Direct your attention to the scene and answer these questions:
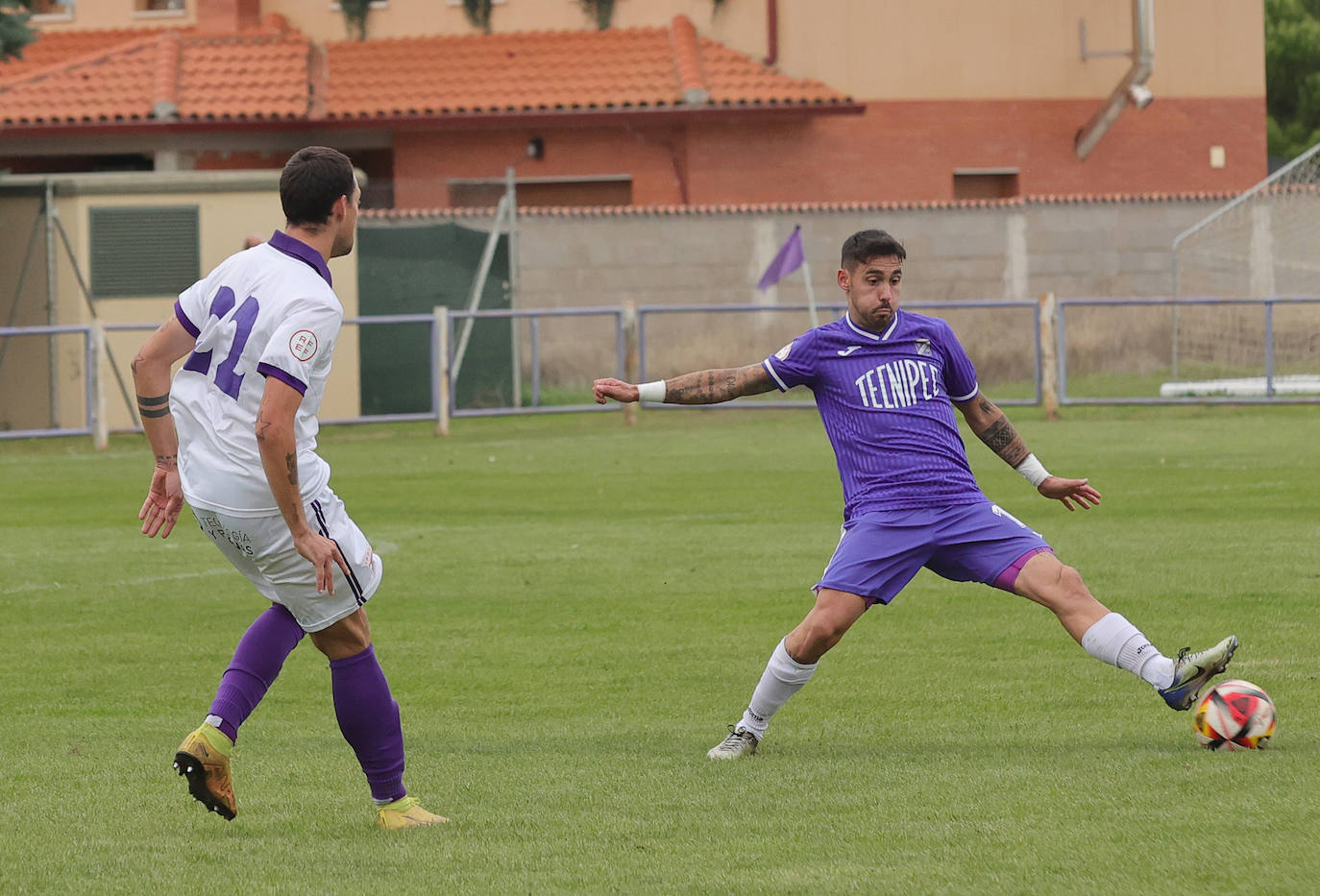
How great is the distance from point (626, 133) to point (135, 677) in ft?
71.1

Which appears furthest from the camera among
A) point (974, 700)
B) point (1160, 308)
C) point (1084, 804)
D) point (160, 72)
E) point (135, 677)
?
point (160, 72)

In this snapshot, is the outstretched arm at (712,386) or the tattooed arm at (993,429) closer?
the outstretched arm at (712,386)

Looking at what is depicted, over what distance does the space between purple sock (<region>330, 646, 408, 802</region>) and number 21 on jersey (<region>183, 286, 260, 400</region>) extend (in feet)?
2.79

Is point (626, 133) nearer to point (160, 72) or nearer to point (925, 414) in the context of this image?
point (160, 72)

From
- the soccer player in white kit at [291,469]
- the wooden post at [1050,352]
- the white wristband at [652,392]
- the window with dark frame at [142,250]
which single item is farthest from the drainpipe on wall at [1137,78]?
the soccer player in white kit at [291,469]

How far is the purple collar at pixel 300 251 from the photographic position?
201 inches

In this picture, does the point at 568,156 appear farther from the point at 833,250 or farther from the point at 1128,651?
the point at 1128,651

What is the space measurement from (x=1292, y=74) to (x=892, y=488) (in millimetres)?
36857

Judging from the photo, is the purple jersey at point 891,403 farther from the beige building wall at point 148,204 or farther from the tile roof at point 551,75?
the tile roof at point 551,75

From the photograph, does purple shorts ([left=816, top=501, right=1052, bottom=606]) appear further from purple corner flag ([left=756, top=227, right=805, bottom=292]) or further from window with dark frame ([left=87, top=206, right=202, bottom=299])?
window with dark frame ([left=87, top=206, right=202, bottom=299])

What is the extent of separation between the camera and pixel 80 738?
6.75m

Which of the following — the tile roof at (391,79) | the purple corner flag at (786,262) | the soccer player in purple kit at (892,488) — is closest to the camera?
the soccer player in purple kit at (892,488)

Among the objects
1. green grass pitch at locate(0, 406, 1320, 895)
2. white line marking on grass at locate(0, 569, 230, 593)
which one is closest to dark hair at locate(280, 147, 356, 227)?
green grass pitch at locate(0, 406, 1320, 895)

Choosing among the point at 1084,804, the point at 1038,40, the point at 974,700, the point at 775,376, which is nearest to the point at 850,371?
the point at 775,376
